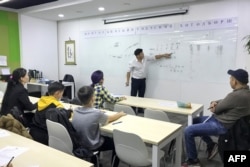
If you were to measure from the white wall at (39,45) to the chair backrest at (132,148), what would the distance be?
5.31 meters

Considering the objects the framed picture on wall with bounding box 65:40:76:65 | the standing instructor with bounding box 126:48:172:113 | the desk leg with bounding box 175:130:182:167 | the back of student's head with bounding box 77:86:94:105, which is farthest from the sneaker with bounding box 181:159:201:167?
the framed picture on wall with bounding box 65:40:76:65

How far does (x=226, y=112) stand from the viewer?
8.18 feet

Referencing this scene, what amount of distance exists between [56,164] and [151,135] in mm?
909

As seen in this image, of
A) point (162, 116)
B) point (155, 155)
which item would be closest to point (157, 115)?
point (162, 116)

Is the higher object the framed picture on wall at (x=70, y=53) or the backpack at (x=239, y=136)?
the framed picture on wall at (x=70, y=53)

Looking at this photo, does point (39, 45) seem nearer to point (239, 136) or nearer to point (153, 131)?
point (153, 131)

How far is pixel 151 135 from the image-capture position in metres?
2.03

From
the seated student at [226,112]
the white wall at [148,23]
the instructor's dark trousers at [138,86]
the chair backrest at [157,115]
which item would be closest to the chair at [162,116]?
the chair backrest at [157,115]

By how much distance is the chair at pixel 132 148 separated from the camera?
1.94 metres

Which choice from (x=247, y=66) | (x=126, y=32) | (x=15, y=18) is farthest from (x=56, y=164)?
(x=15, y=18)

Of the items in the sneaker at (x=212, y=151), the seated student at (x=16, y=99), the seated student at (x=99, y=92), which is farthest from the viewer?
the seated student at (x=99, y=92)

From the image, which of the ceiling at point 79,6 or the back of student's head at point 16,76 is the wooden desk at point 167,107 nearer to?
the back of student's head at point 16,76

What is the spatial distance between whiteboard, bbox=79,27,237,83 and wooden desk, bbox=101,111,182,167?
2561 mm
